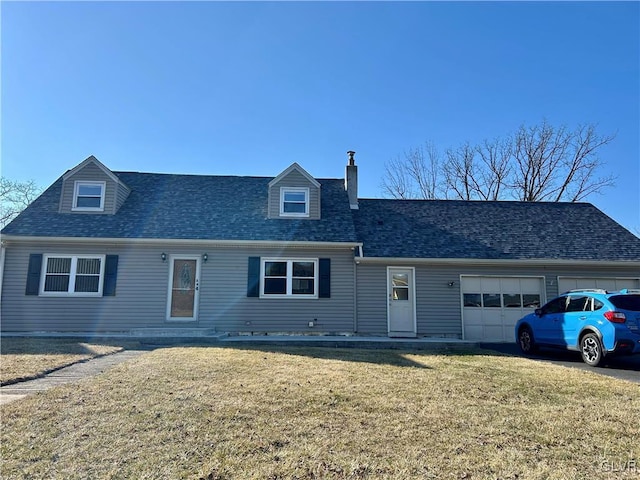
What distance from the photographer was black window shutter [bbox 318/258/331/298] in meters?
12.2

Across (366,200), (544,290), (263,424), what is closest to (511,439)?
(263,424)

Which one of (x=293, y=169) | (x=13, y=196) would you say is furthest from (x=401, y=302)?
(x=13, y=196)

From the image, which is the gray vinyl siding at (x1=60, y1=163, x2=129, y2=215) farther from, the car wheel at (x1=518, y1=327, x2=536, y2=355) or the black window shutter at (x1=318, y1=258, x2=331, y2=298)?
the car wheel at (x1=518, y1=327, x2=536, y2=355)

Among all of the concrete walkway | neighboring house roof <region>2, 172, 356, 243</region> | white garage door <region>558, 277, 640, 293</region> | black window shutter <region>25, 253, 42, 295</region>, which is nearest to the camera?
the concrete walkway

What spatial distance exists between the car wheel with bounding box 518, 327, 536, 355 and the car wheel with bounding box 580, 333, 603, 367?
65.5 inches

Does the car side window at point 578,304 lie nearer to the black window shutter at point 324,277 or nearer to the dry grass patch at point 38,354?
the black window shutter at point 324,277

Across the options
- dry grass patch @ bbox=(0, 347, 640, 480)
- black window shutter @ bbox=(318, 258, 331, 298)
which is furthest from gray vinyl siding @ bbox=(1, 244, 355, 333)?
dry grass patch @ bbox=(0, 347, 640, 480)

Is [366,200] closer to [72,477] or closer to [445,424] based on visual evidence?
[445,424]

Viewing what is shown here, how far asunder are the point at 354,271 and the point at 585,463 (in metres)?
9.44

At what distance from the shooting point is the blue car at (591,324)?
7.66 meters

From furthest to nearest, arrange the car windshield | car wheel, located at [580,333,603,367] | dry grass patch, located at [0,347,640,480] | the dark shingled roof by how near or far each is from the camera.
A: the dark shingled roof → car wheel, located at [580,333,603,367] → the car windshield → dry grass patch, located at [0,347,640,480]

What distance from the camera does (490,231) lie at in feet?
45.6

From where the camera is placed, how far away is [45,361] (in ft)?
22.9

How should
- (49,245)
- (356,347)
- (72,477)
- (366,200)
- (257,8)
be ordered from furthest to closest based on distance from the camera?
(366,200) < (49,245) < (356,347) < (257,8) < (72,477)
